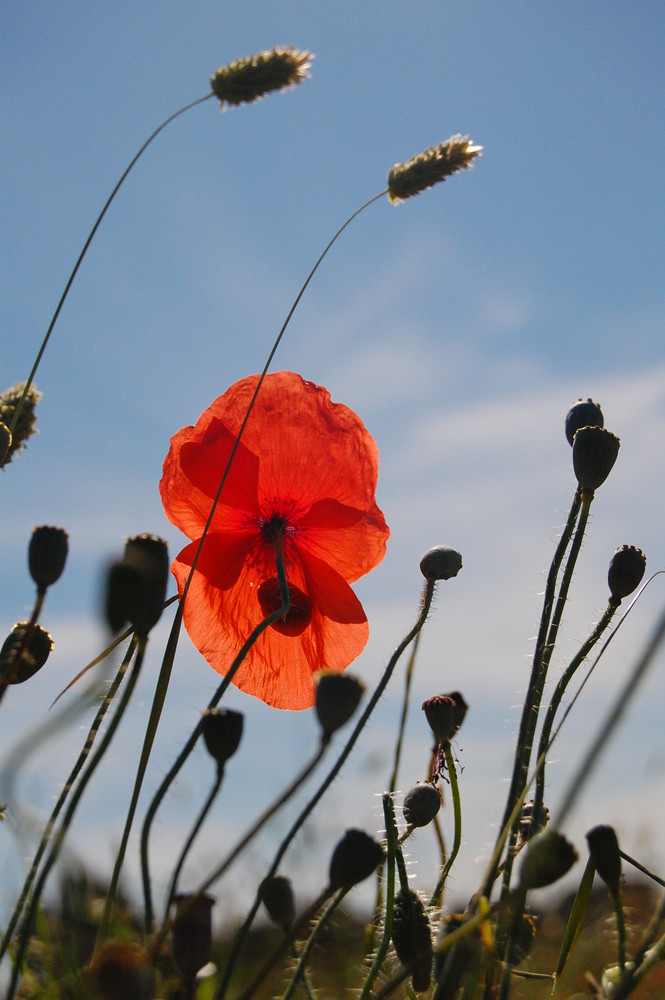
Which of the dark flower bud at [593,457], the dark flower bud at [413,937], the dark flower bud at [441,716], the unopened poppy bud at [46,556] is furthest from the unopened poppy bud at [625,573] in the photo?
the unopened poppy bud at [46,556]

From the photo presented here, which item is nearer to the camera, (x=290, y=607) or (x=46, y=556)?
(x=46, y=556)

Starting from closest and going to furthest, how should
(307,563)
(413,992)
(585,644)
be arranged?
(413,992) → (585,644) → (307,563)

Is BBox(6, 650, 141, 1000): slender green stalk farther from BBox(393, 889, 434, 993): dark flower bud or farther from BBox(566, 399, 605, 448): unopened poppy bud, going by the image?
BBox(566, 399, 605, 448): unopened poppy bud

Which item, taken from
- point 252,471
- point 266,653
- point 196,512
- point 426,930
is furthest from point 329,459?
point 426,930

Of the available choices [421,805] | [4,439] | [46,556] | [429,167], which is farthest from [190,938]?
[429,167]

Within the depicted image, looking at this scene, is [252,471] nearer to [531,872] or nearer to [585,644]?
[585,644]

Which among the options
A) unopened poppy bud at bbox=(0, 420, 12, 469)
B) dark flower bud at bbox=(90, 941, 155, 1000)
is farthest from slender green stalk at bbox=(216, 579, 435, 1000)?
unopened poppy bud at bbox=(0, 420, 12, 469)

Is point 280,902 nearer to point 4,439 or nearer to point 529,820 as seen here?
point 529,820
